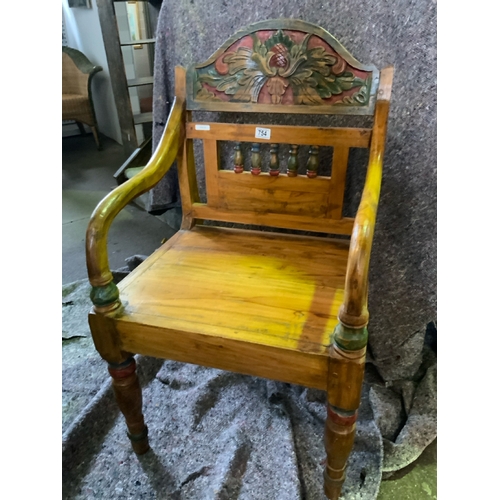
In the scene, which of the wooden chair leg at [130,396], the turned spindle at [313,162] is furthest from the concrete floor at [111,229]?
the turned spindle at [313,162]

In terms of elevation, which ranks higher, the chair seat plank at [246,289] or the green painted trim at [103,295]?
the green painted trim at [103,295]

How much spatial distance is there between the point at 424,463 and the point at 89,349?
3.52 feet

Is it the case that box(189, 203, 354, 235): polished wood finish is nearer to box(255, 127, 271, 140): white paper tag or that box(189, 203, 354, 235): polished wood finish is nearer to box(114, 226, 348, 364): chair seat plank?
box(114, 226, 348, 364): chair seat plank

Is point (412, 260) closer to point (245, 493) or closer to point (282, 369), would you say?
point (282, 369)

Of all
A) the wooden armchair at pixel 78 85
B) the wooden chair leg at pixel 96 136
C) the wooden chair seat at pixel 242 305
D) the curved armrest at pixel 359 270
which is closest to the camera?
the curved armrest at pixel 359 270

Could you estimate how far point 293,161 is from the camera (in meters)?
0.99

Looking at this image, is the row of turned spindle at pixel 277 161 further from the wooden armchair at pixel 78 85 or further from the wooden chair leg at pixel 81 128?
the wooden chair leg at pixel 81 128

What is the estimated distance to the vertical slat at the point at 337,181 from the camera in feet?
3.06

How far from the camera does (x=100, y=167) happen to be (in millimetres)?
3178

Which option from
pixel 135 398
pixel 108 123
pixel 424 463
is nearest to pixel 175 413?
pixel 135 398

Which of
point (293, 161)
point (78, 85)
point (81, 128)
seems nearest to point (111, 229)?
point (293, 161)

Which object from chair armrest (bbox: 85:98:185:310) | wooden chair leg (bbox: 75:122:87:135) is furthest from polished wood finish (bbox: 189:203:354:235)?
wooden chair leg (bbox: 75:122:87:135)

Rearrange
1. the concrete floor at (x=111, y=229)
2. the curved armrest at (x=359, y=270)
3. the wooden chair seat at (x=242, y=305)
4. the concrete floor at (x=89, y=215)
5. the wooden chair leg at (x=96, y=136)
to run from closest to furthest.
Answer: the curved armrest at (x=359, y=270)
the wooden chair seat at (x=242, y=305)
the concrete floor at (x=111, y=229)
the concrete floor at (x=89, y=215)
the wooden chair leg at (x=96, y=136)

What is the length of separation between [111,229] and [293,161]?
4.95 feet
